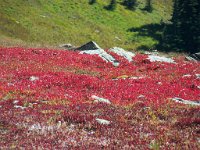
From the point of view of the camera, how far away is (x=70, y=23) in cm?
7144

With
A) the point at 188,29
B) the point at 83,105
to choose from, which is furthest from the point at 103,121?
the point at 188,29

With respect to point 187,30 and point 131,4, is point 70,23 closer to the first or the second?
point 187,30

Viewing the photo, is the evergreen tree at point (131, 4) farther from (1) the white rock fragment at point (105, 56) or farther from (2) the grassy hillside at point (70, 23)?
(1) the white rock fragment at point (105, 56)

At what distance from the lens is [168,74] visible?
86.7ft

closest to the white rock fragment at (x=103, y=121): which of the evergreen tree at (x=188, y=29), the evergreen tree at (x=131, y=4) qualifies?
the evergreen tree at (x=188, y=29)

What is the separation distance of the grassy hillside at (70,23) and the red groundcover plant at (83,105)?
31.5 meters

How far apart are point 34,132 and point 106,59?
2306cm

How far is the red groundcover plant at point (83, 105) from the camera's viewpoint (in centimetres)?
920

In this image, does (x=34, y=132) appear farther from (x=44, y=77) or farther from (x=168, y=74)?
(x=168, y=74)

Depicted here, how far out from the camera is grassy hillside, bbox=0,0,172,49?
60.8 metres

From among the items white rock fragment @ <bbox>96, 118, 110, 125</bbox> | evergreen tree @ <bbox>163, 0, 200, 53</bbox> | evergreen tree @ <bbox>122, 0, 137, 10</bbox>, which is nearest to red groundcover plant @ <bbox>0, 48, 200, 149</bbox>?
white rock fragment @ <bbox>96, 118, 110, 125</bbox>

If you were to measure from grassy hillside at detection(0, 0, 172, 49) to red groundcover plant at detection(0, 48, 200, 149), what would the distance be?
103 feet

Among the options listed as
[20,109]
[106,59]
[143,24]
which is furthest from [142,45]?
[20,109]

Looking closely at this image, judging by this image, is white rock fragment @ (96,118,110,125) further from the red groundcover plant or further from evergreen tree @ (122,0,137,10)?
evergreen tree @ (122,0,137,10)
